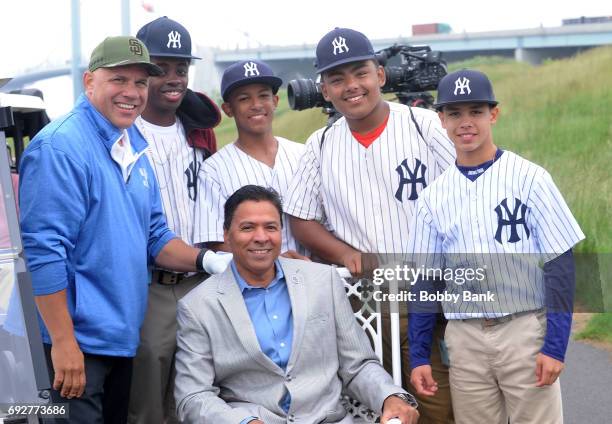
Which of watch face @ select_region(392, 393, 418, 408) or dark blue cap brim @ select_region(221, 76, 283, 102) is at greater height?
dark blue cap brim @ select_region(221, 76, 283, 102)

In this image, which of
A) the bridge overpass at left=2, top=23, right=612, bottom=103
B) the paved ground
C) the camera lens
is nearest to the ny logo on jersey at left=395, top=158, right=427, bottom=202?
the camera lens

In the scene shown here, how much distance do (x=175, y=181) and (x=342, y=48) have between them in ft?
3.22

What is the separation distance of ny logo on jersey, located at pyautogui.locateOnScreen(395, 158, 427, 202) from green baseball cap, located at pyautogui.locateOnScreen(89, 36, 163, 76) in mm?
1181

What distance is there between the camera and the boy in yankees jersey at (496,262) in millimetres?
3900

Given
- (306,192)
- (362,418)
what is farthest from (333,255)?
(362,418)

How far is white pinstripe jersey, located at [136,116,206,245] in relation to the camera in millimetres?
4676

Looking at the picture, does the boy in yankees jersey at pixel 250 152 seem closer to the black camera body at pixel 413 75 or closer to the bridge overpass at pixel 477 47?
the black camera body at pixel 413 75

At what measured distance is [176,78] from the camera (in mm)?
4777

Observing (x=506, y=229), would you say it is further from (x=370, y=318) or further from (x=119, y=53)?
(x=119, y=53)

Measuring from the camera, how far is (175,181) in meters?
4.69

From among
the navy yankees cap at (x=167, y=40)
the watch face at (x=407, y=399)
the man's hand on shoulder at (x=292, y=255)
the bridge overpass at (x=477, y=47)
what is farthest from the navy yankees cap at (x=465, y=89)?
the bridge overpass at (x=477, y=47)

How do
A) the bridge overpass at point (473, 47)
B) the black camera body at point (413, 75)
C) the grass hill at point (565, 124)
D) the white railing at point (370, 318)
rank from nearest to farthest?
the white railing at point (370, 318) < the black camera body at point (413, 75) < the grass hill at point (565, 124) < the bridge overpass at point (473, 47)

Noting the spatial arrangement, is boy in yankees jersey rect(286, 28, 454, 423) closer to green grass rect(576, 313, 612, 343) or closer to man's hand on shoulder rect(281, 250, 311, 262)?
man's hand on shoulder rect(281, 250, 311, 262)

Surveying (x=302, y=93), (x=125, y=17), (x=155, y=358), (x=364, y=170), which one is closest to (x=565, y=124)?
(x=125, y=17)
